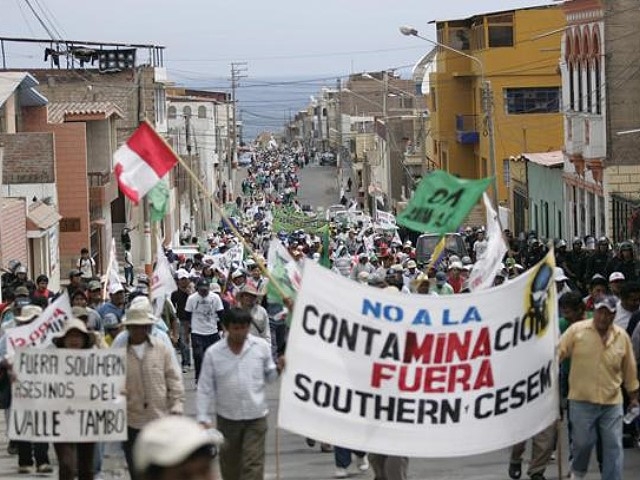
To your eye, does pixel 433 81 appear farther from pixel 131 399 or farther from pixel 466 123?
pixel 131 399

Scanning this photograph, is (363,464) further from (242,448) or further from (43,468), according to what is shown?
(242,448)

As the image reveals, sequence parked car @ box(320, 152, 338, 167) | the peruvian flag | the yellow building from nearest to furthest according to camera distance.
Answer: the peruvian flag
the yellow building
parked car @ box(320, 152, 338, 167)

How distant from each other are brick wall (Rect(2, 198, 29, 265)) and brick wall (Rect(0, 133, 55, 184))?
15.9 feet

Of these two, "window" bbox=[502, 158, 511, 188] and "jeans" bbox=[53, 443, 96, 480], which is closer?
"jeans" bbox=[53, 443, 96, 480]

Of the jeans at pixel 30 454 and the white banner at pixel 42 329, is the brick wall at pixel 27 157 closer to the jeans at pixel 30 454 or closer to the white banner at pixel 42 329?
the jeans at pixel 30 454

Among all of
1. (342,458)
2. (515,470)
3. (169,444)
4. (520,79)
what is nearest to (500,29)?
(520,79)

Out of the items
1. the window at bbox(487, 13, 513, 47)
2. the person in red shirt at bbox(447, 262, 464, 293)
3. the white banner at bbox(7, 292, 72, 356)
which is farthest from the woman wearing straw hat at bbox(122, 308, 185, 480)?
the window at bbox(487, 13, 513, 47)

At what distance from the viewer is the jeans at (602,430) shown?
12.3 metres

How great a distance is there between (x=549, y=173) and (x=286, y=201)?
69457 mm

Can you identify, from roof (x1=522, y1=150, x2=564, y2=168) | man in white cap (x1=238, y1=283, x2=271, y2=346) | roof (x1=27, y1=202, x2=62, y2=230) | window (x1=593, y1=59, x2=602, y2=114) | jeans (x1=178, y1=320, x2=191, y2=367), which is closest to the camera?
man in white cap (x1=238, y1=283, x2=271, y2=346)

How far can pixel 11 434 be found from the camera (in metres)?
12.6

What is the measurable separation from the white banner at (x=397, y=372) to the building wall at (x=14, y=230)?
2234cm

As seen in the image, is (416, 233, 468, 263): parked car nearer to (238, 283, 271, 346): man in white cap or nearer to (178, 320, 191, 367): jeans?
(178, 320, 191, 367): jeans

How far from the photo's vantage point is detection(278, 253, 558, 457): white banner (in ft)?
36.0
